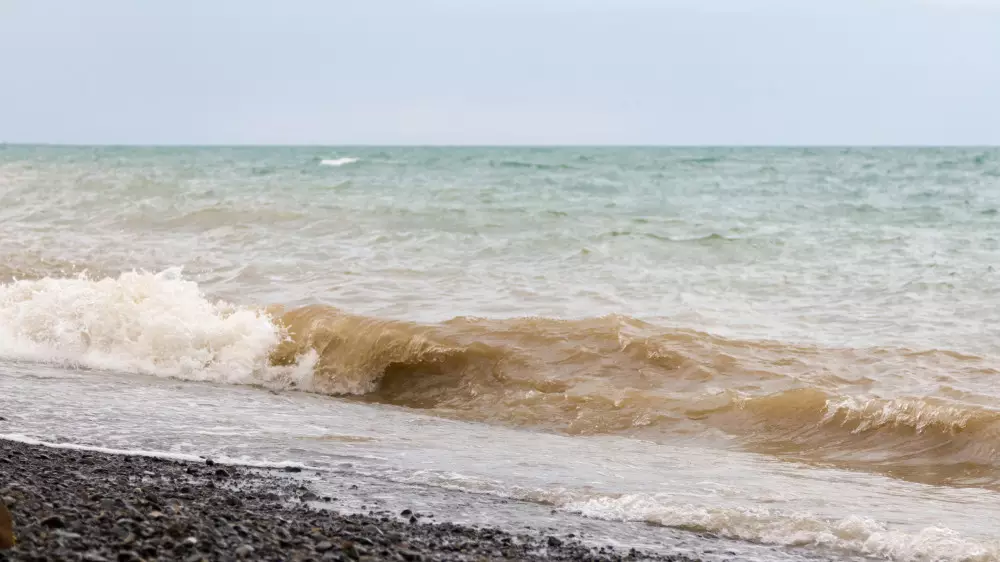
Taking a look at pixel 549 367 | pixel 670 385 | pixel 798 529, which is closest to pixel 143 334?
pixel 549 367

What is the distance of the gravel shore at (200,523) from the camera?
13.6 ft

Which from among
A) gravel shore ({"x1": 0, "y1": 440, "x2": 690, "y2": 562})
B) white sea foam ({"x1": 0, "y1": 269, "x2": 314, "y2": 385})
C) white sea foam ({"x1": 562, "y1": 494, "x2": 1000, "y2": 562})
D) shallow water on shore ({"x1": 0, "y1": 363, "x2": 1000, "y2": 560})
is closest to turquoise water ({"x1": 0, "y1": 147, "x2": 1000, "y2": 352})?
white sea foam ({"x1": 0, "y1": 269, "x2": 314, "y2": 385})

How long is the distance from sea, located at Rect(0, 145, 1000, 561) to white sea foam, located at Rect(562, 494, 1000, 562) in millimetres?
15

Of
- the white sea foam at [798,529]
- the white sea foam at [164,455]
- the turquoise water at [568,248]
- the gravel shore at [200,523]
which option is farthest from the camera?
the turquoise water at [568,248]

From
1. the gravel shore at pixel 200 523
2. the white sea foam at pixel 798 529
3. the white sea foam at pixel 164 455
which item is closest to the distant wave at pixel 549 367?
the white sea foam at pixel 798 529

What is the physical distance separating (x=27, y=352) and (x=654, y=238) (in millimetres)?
11050

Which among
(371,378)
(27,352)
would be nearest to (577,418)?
(371,378)

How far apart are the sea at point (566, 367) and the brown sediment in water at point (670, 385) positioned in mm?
29

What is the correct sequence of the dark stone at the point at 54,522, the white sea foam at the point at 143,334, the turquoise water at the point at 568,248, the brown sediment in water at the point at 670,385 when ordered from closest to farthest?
1. the dark stone at the point at 54,522
2. the brown sediment in water at the point at 670,385
3. the white sea foam at the point at 143,334
4. the turquoise water at the point at 568,248

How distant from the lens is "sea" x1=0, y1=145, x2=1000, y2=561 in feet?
20.3

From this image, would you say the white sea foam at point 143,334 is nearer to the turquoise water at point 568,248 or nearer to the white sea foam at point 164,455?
the turquoise water at point 568,248

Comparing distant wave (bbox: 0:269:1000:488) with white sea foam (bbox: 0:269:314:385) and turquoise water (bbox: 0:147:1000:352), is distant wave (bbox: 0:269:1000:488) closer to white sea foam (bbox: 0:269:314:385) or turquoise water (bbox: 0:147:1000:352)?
white sea foam (bbox: 0:269:314:385)

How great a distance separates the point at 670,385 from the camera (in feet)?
30.7

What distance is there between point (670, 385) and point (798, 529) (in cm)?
384
